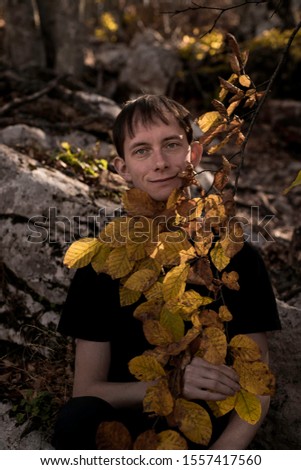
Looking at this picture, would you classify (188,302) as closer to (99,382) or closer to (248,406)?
(248,406)

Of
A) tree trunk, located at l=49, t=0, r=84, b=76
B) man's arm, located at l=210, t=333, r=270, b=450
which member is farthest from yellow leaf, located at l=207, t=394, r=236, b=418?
tree trunk, located at l=49, t=0, r=84, b=76

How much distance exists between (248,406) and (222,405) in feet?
0.42

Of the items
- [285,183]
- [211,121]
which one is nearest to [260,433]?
[211,121]

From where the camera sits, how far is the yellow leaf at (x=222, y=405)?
7.20ft

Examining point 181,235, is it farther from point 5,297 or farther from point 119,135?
point 5,297

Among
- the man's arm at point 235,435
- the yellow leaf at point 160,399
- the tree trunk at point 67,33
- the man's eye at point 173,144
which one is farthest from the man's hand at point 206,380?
the tree trunk at point 67,33

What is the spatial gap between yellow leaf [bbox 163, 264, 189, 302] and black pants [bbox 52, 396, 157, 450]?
616 mm

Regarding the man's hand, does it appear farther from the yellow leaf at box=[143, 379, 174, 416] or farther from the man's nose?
the man's nose

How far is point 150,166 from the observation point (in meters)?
2.51

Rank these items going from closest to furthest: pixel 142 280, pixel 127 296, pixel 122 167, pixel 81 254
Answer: pixel 142 280, pixel 127 296, pixel 81 254, pixel 122 167

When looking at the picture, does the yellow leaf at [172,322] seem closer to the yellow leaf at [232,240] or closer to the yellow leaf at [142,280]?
the yellow leaf at [142,280]

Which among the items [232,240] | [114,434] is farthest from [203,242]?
[114,434]

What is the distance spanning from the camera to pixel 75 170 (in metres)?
4.28

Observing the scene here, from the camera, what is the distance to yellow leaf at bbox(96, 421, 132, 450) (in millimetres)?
2158
